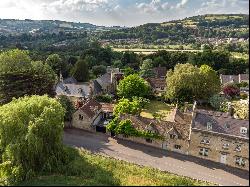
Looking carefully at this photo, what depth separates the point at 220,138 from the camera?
43.9m

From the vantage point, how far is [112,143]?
5072 centimetres

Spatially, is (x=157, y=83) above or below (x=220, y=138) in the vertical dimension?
above

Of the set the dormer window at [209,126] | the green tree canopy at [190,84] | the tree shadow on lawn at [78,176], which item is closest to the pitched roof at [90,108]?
the tree shadow on lawn at [78,176]

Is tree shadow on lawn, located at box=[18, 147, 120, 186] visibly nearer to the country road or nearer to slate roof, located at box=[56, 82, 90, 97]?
the country road

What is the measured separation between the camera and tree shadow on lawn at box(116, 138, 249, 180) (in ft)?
139

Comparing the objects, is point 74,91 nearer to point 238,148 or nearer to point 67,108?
point 67,108

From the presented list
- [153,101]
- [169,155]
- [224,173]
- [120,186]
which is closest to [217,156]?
[224,173]

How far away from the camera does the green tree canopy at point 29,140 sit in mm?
37000

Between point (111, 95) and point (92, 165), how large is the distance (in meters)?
38.0

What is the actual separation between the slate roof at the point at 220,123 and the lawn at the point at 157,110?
17600 millimetres

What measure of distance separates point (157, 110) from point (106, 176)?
36011 mm

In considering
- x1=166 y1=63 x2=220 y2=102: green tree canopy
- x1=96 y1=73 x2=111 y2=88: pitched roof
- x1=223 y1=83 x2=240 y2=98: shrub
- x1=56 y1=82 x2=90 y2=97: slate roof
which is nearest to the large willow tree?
x1=56 y1=82 x2=90 y2=97: slate roof

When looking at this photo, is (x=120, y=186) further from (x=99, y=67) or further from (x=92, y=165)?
(x=99, y=67)

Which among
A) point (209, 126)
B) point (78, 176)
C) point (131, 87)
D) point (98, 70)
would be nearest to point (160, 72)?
point (98, 70)
